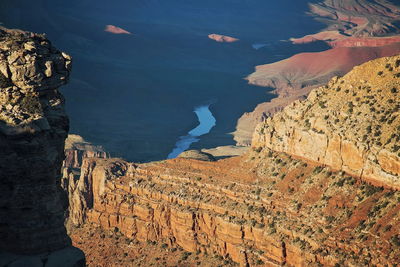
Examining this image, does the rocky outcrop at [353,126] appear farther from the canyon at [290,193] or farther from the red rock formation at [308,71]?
the red rock formation at [308,71]

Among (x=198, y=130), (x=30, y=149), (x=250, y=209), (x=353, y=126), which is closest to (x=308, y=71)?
(x=198, y=130)

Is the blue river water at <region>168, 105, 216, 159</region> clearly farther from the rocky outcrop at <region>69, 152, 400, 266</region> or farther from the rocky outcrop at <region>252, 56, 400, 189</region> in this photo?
the rocky outcrop at <region>252, 56, 400, 189</region>

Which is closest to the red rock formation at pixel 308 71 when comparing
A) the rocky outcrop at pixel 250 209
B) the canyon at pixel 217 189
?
the rocky outcrop at pixel 250 209

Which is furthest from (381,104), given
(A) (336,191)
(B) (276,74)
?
(B) (276,74)

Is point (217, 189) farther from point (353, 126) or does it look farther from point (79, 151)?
point (79, 151)

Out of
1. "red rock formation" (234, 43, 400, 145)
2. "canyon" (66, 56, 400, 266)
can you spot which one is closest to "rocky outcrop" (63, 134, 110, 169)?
"canyon" (66, 56, 400, 266)
